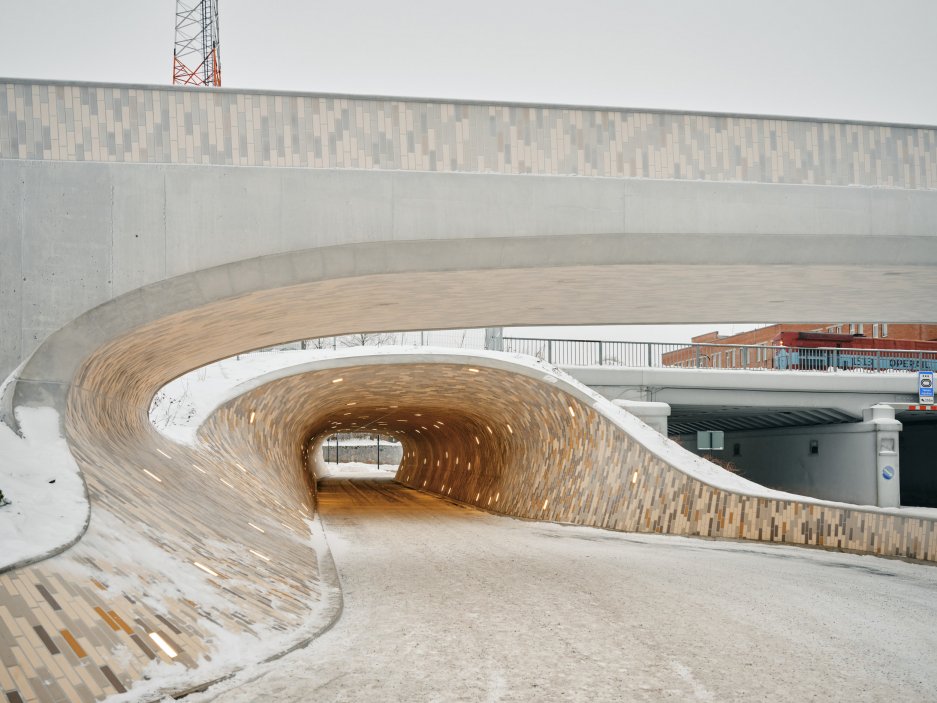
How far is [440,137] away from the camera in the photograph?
347 inches

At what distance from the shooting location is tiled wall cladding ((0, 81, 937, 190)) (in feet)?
27.3

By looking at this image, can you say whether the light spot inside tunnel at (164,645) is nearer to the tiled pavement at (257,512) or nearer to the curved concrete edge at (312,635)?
the tiled pavement at (257,512)

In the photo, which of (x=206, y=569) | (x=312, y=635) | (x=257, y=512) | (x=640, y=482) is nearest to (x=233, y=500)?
(x=257, y=512)

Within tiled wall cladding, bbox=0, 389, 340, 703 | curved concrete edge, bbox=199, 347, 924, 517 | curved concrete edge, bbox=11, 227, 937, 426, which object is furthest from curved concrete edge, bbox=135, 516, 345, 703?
curved concrete edge, bbox=199, 347, 924, 517

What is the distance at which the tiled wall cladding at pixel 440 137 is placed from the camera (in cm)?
831

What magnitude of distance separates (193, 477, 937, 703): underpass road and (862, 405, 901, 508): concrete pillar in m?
17.5

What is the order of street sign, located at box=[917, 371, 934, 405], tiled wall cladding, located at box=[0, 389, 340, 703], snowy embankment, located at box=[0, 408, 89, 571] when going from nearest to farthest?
tiled wall cladding, located at box=[0, 389, 340, 703] < snowy embankment, located at box=[0, 408, 89, 571] < street sign, located at box=[917, 371, 934, 405]

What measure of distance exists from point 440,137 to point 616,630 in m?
4.95

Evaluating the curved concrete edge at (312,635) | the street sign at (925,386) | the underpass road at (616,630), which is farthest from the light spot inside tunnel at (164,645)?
the street sign at (925,386)

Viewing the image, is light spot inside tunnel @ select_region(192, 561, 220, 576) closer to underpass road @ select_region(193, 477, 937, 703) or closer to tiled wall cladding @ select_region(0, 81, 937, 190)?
underpass road @ select_region(193, 477, 937, 703)

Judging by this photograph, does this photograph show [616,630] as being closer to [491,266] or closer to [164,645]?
[491,266]

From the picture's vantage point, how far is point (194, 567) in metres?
8.09

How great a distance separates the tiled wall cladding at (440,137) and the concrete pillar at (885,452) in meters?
23.4

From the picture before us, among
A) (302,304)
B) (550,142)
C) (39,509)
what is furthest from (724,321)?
(39,509)
